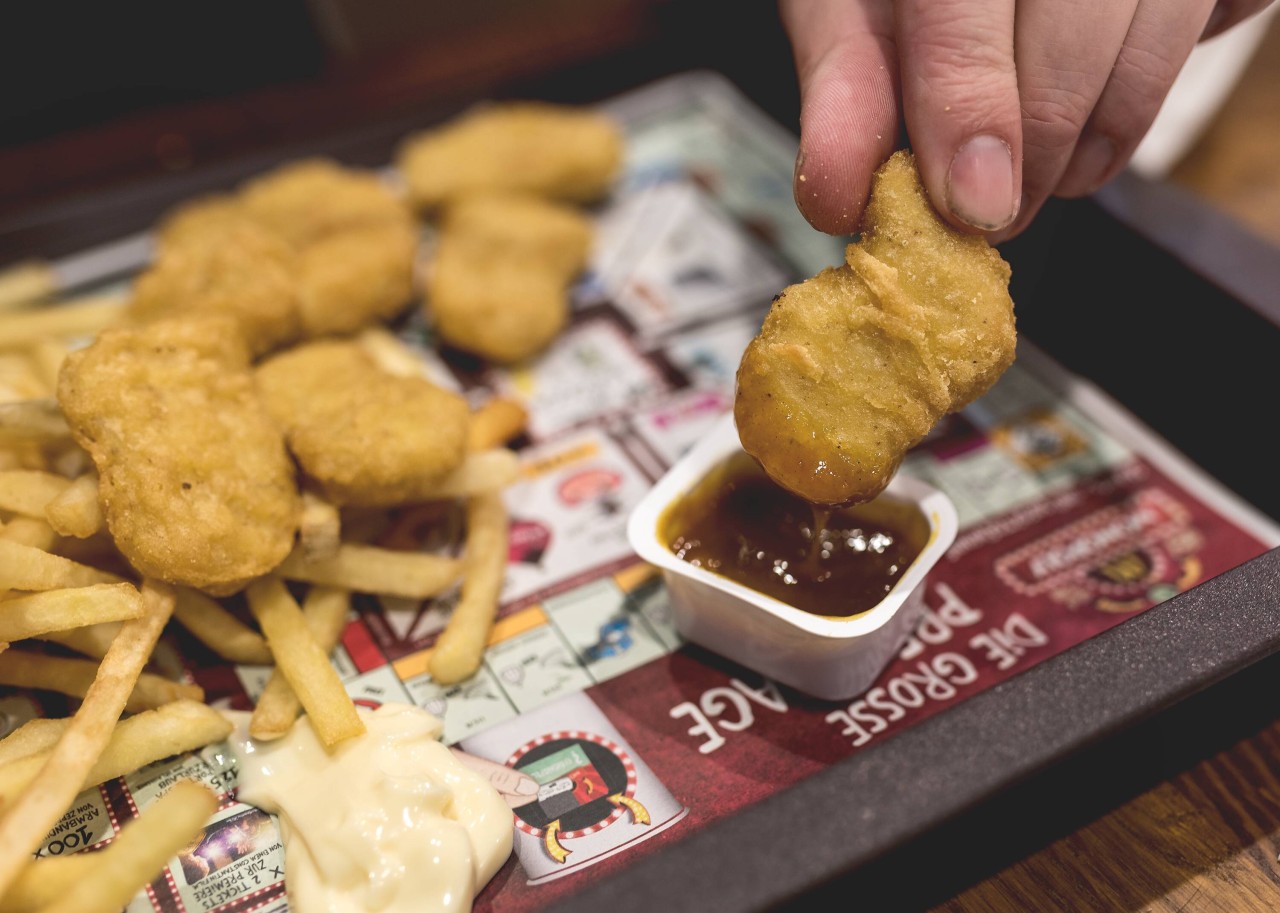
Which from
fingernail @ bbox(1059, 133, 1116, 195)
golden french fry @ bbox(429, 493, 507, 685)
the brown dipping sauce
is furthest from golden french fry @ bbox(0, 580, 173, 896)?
fingernail @ bbox(1059, 133, 1116, 195)

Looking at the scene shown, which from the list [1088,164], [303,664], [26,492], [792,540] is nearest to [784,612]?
[792,540]

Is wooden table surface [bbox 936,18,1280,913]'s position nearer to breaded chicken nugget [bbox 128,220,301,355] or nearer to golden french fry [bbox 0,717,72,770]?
golden french fry [bbox 0,717,72,770]

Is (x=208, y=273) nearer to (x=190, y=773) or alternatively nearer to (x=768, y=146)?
(x=190, y=773)

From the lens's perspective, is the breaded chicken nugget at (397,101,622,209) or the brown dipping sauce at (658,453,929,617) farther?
the breaded chicken nugget at (397,101,622,209)

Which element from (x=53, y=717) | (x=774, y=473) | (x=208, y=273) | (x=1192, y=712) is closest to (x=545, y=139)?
(x=208, y=273)

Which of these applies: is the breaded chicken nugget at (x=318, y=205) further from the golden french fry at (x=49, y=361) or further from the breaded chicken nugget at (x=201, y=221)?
the golden french fry at (x=49, y=361)

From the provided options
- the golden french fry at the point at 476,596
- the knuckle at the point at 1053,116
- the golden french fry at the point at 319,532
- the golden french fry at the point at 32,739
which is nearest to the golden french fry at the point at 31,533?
the golden french fry at the point at 32,739
